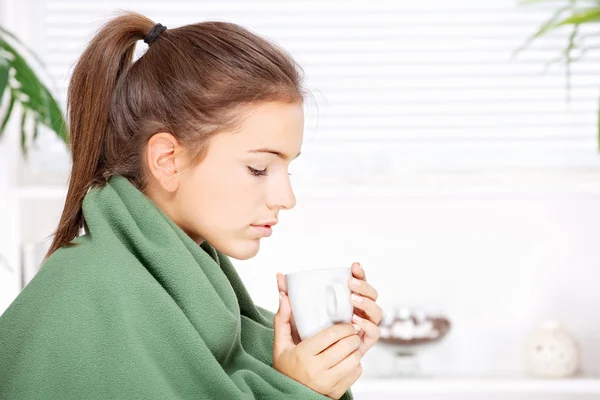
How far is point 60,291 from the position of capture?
3.74 feet

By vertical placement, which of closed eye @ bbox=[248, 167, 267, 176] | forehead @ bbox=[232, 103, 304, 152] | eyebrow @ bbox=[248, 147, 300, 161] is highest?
forehead @ bbox=[232, 103, 304, 152]

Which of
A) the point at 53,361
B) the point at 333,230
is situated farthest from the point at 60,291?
the point at 333,230

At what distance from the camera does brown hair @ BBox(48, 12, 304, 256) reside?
1.28 meters

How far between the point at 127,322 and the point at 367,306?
33 centimetres

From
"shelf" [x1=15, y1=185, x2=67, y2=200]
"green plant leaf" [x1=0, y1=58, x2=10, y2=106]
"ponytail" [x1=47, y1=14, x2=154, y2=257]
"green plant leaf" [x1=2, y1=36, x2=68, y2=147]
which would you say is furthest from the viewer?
"shelf" [x1=15, y1=185, x2=67, y2=200]

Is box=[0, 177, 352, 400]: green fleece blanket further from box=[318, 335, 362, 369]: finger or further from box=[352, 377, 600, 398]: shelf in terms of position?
box=[352, 377, 600, 398]: shelf

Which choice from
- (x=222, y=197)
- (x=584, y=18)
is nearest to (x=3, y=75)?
(x=222, y=197)

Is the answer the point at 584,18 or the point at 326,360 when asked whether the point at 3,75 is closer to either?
the point at 326,360

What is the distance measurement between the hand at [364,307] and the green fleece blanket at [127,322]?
0.13m

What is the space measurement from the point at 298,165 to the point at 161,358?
1.94 meters

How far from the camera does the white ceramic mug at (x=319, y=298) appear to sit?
117 centimetres

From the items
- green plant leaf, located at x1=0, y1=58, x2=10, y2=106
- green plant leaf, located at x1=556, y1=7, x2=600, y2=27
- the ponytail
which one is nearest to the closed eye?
the ponytail

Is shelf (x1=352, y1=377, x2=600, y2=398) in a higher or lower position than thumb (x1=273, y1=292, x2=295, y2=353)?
lower

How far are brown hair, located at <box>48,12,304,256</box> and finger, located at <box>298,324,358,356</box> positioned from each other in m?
→ 0.29
